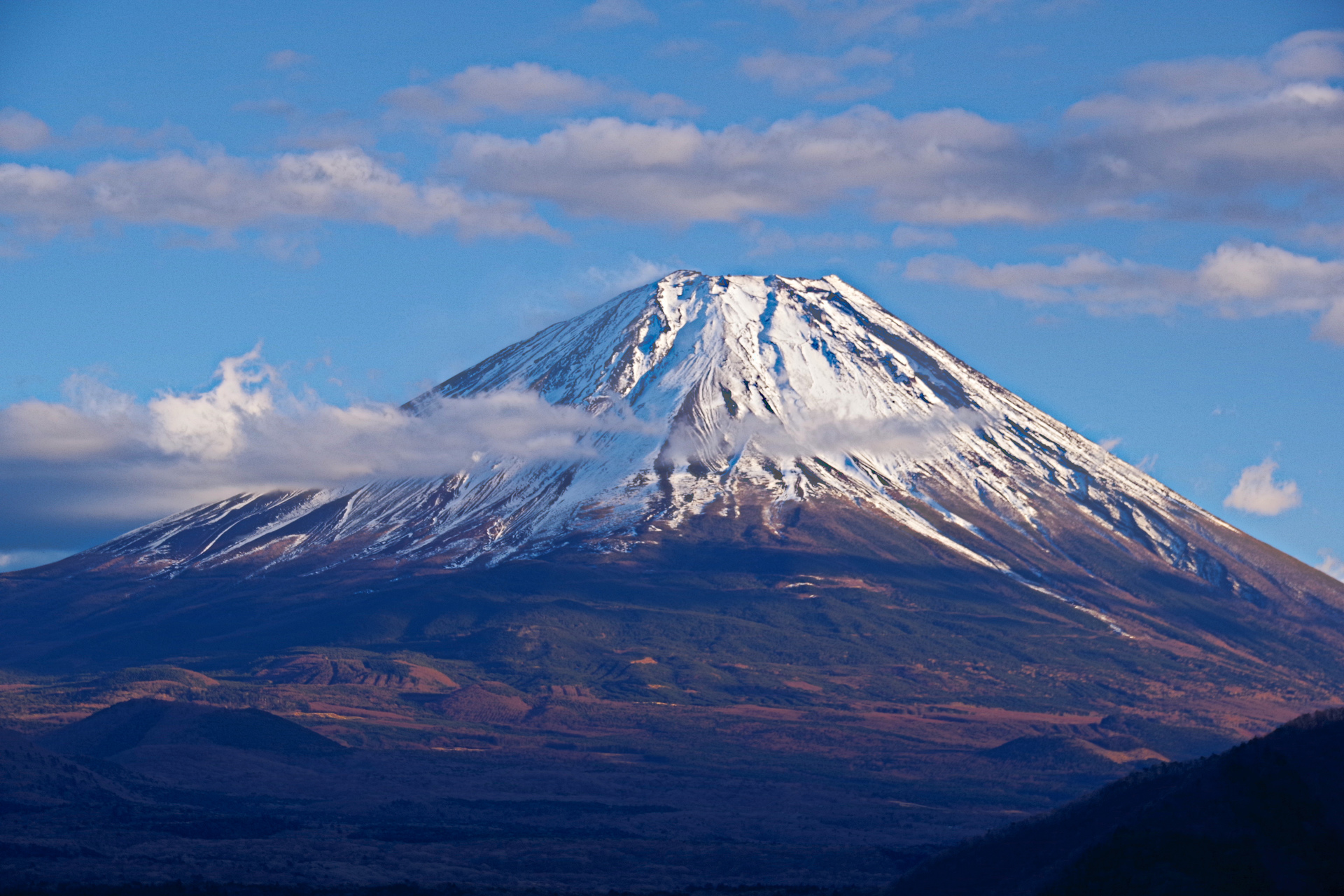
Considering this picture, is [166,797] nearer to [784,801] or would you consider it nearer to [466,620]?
[784,801]

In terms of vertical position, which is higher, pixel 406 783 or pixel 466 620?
pixel 466 620

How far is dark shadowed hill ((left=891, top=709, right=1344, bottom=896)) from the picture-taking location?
5447cm

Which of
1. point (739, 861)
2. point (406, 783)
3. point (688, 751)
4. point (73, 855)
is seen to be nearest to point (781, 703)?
point (688, 751)

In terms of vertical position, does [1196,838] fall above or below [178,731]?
above

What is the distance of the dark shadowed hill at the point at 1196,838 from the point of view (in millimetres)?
54469

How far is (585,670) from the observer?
183 m

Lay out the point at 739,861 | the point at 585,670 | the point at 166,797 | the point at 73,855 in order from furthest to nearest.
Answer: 1. the point at 585,670
2. the point at 166,797
3. the point at 739,861
4. the point at 73,855

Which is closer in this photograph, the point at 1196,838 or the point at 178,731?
the point at 1196,838

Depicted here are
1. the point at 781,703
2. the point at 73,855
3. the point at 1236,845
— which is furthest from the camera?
the point at 781,703

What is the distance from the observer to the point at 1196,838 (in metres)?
56.9

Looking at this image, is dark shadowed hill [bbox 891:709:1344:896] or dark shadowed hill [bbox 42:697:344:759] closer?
dark shadowed hill [bbox 891:709:1344:896]

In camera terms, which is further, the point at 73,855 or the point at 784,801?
the point at 784,801

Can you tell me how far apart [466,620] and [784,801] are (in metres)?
77.8

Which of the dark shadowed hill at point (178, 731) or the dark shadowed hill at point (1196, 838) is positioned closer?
the dark shadowed hill at point (1196, 838)
